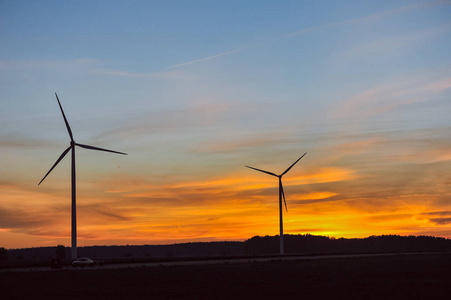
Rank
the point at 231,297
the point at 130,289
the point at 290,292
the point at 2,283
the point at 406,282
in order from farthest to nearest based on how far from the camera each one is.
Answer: the point at 2,283
the point at 406,282
the point at 130,289
the point at 290,292
the point at 231,297

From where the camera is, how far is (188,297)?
52188 millimetres

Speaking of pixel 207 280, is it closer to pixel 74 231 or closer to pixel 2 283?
pixel 2 283

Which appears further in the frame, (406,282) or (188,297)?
(406,282)

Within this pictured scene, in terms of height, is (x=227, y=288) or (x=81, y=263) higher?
(x=81, y=263)

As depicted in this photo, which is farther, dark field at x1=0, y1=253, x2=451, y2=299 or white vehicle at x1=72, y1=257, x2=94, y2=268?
white vehicle at x1=72, y1=257, x2=94, y2=268

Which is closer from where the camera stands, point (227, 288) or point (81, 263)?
point (227, 288)

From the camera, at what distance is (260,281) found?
69.4 meters

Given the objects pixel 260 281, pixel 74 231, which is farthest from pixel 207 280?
pixel 74 231

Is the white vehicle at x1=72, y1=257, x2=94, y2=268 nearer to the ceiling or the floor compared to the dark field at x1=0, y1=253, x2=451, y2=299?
nearer to the ceiling

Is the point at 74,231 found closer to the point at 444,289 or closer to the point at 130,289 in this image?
the point at 130,289

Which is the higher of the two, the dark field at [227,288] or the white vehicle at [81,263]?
the white vehicle at [81,263]

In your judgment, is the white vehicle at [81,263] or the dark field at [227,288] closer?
the dark field at [227,288]

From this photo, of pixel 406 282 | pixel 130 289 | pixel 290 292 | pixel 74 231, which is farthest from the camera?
pixel 74 231

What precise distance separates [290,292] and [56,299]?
67.5ft
